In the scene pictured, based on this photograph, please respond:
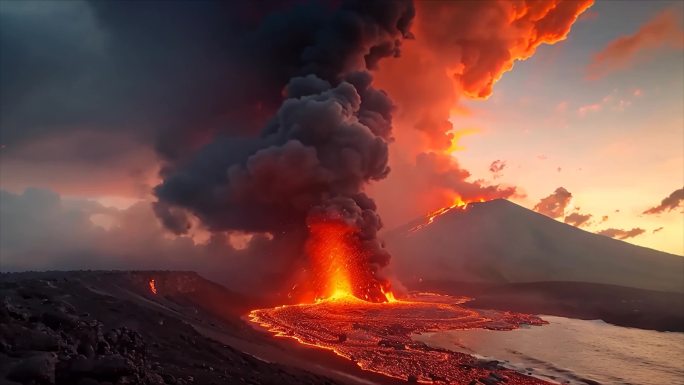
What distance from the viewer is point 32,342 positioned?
612 inches

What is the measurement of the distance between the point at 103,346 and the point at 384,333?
110 ft

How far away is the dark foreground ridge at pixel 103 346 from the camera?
14844 millimetres

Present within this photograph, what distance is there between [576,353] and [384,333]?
23.7 m

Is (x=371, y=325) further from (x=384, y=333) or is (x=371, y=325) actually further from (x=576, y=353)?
(x=576, y=353)

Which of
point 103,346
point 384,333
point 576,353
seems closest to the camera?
point 103,346

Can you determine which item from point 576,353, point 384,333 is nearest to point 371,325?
point 384,333

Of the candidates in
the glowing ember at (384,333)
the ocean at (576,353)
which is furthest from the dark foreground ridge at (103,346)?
the ocean at (576,353)

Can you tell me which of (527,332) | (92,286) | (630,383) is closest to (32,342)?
(92,286)

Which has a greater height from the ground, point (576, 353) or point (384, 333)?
point (384, 333)

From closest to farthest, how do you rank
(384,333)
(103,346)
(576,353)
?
(103,346) → (384,333) → (576,353)

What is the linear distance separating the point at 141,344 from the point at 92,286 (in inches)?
844

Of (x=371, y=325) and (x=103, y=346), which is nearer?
(x=103, y=346)

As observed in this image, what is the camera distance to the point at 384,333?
47719 mm

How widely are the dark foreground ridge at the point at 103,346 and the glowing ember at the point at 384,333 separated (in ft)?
25.6
